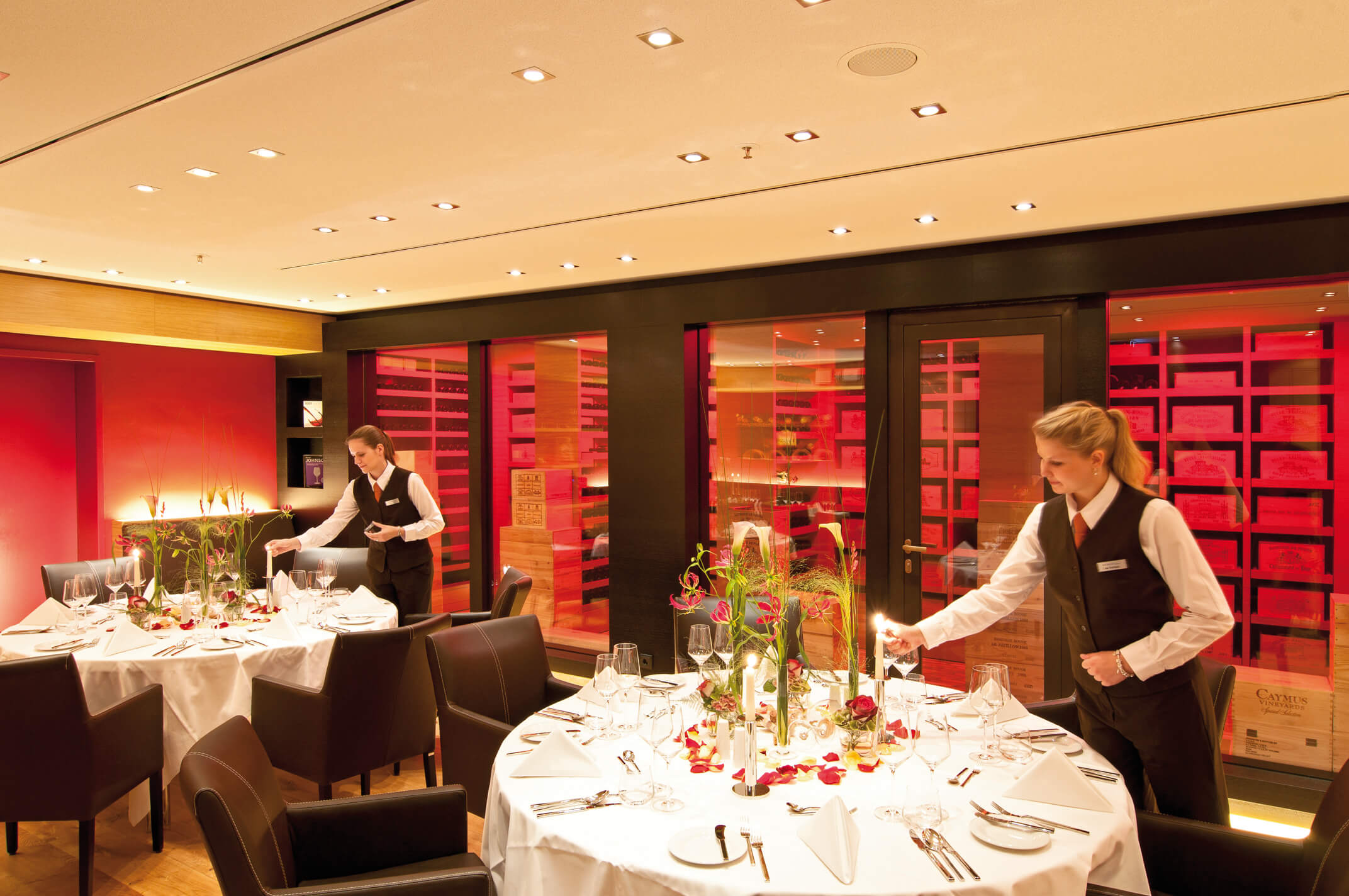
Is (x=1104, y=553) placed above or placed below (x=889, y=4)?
below

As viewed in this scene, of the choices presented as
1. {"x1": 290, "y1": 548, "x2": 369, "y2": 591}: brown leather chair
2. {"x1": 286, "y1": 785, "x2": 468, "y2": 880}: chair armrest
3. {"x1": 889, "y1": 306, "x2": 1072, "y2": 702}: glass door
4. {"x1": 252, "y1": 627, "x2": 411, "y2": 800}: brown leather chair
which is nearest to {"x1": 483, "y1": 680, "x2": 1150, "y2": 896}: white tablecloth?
{"x1": 286, "y1": 785, "x2": 468, "y2": 880}: chair armrest

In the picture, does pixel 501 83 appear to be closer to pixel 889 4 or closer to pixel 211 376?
pixel 889 4

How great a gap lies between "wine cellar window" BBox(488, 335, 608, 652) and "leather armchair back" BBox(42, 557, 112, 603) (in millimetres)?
2649

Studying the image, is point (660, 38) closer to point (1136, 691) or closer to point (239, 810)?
point (239, 810)

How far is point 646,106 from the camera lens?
260cm

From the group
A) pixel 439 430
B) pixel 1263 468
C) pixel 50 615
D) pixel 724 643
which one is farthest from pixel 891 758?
pixel 439 430

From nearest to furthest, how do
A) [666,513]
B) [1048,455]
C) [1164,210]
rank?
[1048,455]
[1164,210]
[666,513]

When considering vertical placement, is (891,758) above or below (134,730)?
above

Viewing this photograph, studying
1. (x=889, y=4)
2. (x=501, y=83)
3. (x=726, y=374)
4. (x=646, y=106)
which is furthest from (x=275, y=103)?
(x=726, y=374)

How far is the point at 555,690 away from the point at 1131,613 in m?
2.07

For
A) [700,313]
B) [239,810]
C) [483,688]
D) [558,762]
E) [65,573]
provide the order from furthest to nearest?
[700,313], [65,573], [483,688], [558,762], [239,810]

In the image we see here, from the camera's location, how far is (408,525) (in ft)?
15.8

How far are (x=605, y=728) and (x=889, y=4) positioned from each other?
6.71ft

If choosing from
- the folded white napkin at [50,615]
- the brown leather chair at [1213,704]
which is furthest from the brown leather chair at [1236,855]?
the folded white napkin at [50,615]
